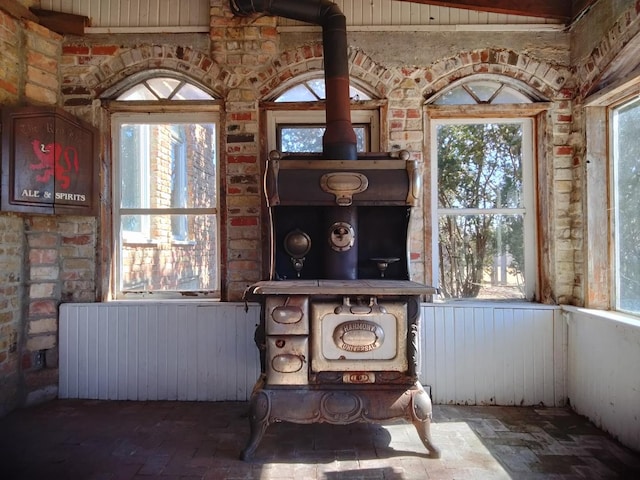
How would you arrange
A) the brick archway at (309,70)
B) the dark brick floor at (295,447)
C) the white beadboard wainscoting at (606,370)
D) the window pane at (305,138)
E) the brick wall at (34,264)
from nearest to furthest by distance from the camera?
the dark brick floor at (295,447) → the white beadboard wainscoting at (606,370) → the brick wall at (34,264) → the brick archway at (309,70) → the window pane at (305,138)

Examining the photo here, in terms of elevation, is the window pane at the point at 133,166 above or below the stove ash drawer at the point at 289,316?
above

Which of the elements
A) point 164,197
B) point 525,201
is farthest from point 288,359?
point 525,201

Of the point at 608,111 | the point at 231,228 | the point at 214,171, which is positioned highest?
the point at 608,111

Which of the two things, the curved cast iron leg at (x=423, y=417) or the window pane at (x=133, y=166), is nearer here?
the curved cast iron leg at (x=423, y=417)

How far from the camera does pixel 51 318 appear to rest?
3088 mm

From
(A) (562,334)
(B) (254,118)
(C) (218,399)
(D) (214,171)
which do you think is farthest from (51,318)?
(A) (562,334)

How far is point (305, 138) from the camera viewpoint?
10.6 feet

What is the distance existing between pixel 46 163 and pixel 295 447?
2552 mm

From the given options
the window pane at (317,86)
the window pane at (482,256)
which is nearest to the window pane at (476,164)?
the window pane at (482,256)

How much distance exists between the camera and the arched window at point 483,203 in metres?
3.18

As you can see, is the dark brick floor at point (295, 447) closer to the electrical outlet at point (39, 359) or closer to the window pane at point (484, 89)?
the electrical outlet at point (39, 359)

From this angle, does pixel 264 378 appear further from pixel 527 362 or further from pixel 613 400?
pixel 613 400

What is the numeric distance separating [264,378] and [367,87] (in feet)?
7.48

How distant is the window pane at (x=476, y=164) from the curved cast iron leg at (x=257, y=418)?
1.99m
